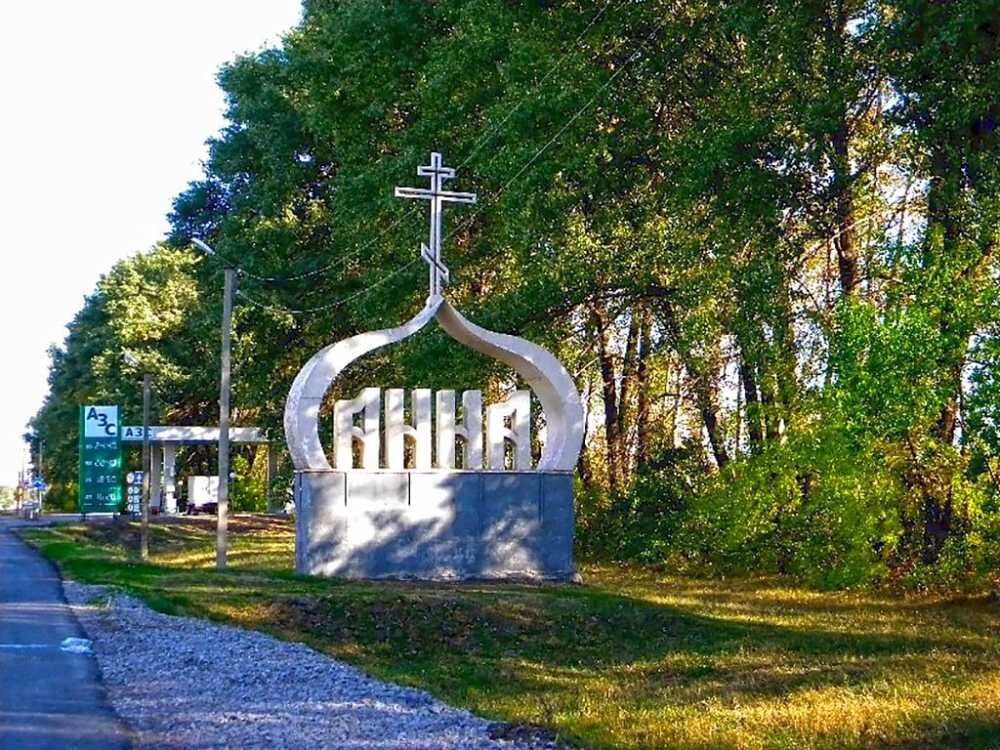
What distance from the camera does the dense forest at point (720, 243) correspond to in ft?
85.2

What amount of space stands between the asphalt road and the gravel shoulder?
0.23 metres

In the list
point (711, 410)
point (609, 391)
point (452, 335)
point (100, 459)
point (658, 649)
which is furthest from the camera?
point (100, 459)

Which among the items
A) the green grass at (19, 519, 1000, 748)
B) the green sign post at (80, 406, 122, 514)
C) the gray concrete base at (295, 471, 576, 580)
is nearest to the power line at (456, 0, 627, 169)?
the gray concrete base at (295, 471, 576, 580)

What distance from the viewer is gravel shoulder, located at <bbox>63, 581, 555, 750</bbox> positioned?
12.1 metres

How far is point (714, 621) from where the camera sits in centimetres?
2348

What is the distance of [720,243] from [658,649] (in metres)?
11.6

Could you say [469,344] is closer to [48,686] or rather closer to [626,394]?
[626,394]

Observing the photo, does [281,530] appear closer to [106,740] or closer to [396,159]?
[396,159]

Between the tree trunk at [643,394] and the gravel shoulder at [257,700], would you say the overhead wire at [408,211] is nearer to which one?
the tree trunk at [643,394]

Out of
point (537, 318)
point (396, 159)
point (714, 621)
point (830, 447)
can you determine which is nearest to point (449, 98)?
point (396, 159)

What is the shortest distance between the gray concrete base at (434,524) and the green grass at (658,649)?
3.43 feet

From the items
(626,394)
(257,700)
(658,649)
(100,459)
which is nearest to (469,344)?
(658,649)

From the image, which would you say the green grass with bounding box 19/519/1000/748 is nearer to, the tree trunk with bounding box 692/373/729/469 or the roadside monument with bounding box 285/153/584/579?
the roadside monument with bounding box 285/153/584/579

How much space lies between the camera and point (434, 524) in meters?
28.4
